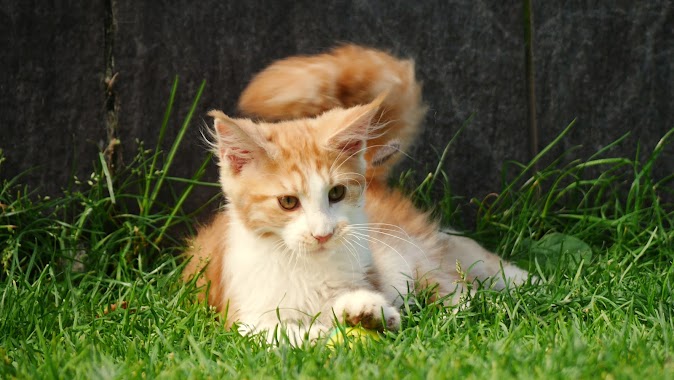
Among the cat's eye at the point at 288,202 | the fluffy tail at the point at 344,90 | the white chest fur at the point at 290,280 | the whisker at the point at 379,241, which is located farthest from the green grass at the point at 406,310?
the fluffy tail at the point at 344,90

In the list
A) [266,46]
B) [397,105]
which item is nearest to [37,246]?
[266,46]

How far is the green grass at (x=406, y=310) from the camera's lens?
225 centimetres

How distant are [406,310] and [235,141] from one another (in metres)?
0.82

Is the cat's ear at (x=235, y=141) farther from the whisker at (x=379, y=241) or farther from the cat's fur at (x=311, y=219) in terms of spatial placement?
the whisker at (x=379, y=241)

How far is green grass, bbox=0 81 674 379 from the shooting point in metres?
2.25

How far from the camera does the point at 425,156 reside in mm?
4168

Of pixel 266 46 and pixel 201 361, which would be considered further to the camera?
pixel 266 46

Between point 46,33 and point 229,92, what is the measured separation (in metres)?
0.88

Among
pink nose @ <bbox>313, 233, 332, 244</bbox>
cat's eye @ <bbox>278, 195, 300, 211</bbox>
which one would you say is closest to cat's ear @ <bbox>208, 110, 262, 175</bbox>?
cat's eye @ <bbox>278, 195, 300, 211</bbox>

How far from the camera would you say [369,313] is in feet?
8.95

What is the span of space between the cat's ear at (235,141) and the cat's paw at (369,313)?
613 millimetres

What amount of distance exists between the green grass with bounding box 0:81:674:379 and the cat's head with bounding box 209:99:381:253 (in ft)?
1.29

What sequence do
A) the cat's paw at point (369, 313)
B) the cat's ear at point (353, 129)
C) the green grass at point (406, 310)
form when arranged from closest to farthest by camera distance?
the green grass at point (406, 310) < the cat's paw at point (369, 313) < the cat's ear at point (353, 129)

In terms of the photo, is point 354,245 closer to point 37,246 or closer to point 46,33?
point 37,246
